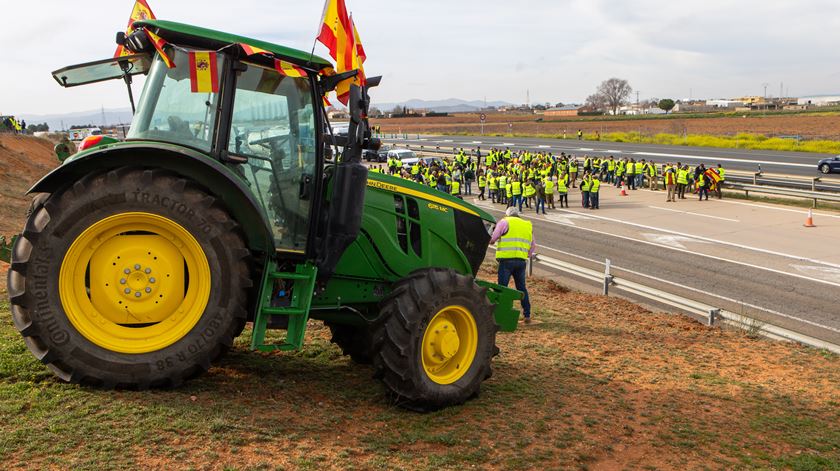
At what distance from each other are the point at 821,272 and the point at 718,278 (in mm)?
3017

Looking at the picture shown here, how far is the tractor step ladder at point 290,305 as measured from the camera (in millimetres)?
5977

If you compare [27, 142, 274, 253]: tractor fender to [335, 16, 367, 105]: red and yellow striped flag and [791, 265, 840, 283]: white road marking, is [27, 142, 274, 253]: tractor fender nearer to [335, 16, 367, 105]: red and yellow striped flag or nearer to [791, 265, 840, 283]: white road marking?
[335, 16, 367, 105]: red and yellow striped flag

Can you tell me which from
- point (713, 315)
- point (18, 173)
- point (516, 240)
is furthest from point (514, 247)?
point (18, 173)

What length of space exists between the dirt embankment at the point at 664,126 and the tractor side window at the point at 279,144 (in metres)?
65.9

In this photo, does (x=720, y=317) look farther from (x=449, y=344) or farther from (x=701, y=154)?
(x=701, y=154)

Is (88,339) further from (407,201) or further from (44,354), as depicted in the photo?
(407,201)

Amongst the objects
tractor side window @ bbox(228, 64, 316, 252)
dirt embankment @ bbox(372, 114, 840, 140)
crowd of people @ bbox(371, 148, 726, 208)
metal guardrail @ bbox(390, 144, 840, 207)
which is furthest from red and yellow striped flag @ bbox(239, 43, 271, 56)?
dirt embankment @ bbox(372, 114, 840, 140)

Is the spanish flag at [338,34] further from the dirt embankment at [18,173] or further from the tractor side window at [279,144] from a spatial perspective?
the dirt embankment at [18,173]

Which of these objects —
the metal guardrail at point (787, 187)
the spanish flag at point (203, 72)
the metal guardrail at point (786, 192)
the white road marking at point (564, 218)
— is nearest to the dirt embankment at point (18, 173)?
the spanish flag at point (203, 72)

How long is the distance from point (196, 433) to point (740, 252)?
1983 centimetres

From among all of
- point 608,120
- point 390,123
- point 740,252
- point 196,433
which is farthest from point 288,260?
point 390,123

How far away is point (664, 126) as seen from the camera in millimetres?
90562

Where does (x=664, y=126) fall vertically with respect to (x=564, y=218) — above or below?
above

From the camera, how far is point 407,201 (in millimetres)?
7352
